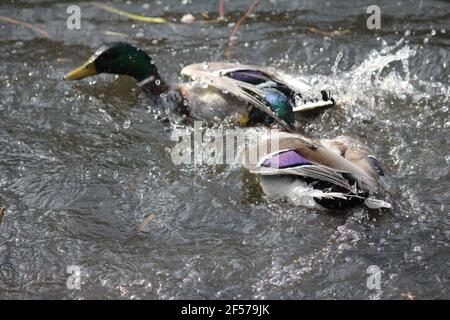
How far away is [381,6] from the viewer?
7.04 meters

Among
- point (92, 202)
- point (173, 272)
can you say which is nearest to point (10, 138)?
point (92, 202)

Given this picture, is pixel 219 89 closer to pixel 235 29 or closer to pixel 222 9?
pixel 235 29

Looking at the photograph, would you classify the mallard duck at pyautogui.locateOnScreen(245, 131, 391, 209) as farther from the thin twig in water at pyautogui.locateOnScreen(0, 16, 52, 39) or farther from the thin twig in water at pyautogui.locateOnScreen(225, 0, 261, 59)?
the thin twig in water at pyautogui.locateOnScreen(0, 16, 52, 39)

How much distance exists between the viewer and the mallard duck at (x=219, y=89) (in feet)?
17.1

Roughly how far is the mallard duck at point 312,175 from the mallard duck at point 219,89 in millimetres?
635

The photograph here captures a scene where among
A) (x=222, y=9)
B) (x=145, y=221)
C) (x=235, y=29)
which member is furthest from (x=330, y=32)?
(x=145, y=221)

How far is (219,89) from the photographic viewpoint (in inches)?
218

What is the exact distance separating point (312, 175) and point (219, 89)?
4.88 ft

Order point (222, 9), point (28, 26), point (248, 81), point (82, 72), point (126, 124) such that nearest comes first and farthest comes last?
1. point (248, 81)
2. point (126, 124)
3. point (82, 72)
4. point (28, 26)
5. point (222, 9)

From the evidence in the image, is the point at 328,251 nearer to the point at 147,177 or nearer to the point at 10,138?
the point at 147,177

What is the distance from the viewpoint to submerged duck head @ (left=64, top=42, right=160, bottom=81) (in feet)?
19.3

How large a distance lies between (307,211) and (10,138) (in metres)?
2.37
